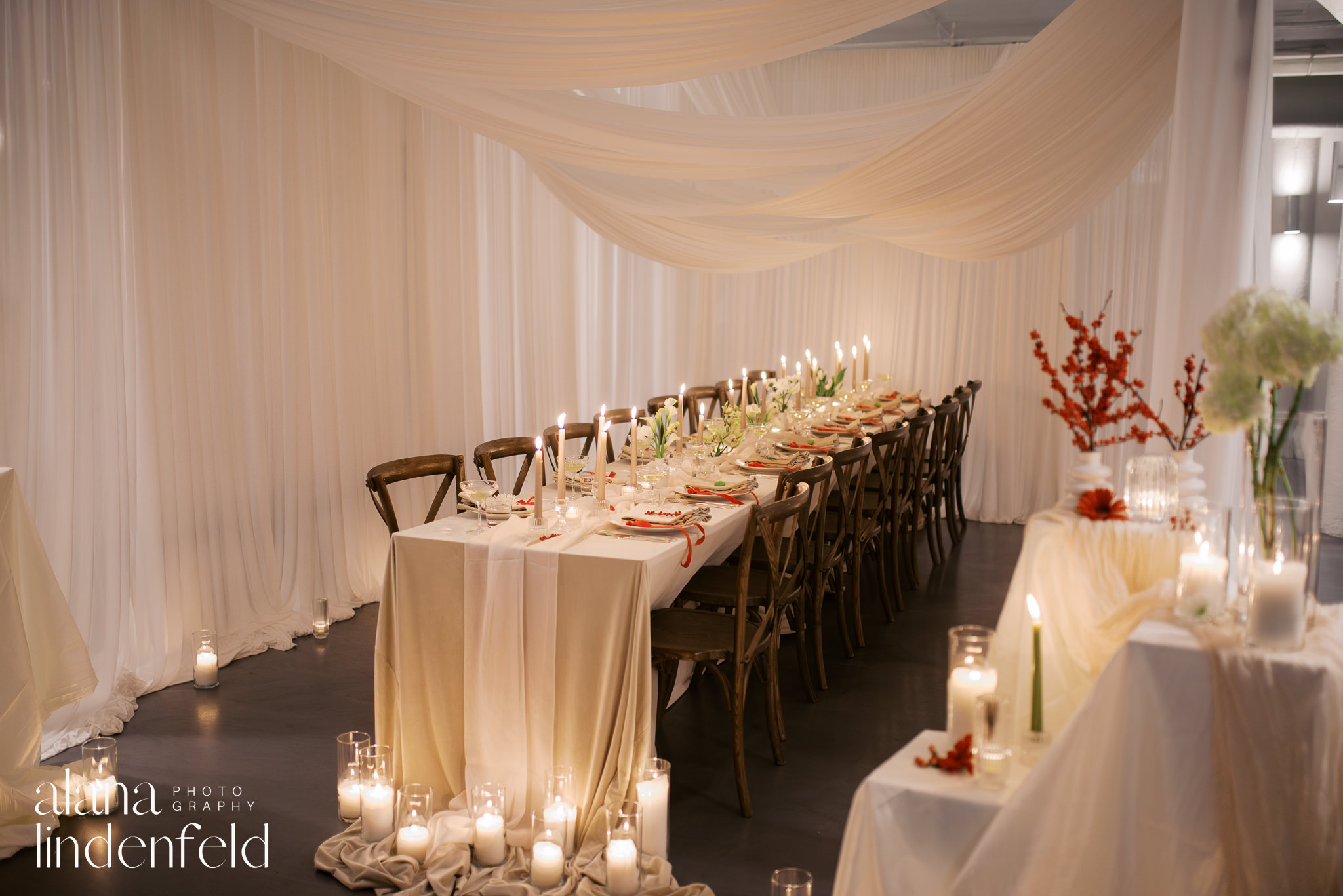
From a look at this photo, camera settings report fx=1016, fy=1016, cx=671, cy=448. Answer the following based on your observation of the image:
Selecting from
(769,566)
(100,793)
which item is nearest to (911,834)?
(769,566)

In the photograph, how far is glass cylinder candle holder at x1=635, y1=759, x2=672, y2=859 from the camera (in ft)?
9.32

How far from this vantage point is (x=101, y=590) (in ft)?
13.4

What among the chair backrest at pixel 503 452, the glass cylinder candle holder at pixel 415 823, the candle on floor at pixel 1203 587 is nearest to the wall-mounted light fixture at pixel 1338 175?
the chair backrest at pixel 503 452

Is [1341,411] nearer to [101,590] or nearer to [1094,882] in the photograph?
[1094,882]

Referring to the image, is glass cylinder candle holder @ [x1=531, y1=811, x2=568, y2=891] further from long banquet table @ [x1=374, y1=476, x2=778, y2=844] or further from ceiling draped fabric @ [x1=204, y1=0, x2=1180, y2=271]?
ceiling draped fabric @ [x1=204, y1=0, x2=1180, y2=271]

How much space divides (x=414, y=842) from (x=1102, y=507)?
6.83ft

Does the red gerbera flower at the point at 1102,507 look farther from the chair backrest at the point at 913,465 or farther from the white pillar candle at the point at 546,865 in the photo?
the chair backrest at the point at 913,465

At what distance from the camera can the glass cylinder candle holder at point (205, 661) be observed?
423 centimetres

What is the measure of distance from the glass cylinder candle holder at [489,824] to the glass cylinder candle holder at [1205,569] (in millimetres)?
1894

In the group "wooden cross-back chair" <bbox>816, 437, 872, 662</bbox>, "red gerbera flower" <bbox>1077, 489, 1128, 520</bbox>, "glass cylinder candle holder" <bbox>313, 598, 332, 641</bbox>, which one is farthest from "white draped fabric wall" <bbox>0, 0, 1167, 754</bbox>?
"red gerbera flower" <bbox>1077, 489, 1128, 520</bbox>

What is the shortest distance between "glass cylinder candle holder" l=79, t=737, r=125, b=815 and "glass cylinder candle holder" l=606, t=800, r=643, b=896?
163cm

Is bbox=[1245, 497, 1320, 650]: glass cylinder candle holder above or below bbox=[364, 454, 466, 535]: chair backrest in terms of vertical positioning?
above

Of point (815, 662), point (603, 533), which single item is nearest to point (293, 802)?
point (603, 533)

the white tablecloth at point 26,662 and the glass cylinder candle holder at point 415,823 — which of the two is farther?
the white tablecloth at point 26,662
